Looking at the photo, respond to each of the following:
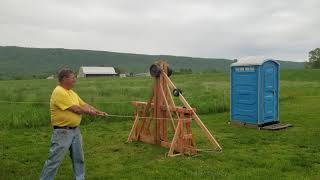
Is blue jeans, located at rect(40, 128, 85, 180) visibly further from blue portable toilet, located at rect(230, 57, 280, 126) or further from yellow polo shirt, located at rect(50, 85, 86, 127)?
blue portable toilet, located at rect(230, 57, 280, 126)

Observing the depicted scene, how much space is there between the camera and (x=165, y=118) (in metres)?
10.4

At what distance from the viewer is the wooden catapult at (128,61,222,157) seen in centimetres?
952

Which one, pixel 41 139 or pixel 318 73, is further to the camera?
pixel 318 73

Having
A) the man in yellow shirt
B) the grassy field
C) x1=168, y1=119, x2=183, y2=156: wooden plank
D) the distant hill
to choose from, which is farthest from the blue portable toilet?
the distant hill

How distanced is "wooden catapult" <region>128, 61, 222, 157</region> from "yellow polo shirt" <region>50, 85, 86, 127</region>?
324 centimetres

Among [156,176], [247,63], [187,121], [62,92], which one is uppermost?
[247,63]

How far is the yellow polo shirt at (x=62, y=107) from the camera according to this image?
6.47 meters

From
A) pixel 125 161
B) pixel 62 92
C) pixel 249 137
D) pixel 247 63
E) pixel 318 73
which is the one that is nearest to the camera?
pixel 62 92

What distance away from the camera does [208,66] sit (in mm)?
133500

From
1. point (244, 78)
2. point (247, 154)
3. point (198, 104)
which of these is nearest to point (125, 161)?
point (247, 154)

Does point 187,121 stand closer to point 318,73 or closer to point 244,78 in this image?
point 244,78

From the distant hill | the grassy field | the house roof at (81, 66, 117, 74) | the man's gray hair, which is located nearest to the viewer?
the man's gray hair

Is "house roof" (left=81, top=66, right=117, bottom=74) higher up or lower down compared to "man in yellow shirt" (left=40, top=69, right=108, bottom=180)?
higher up

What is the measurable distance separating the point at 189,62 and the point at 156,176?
127447mm
